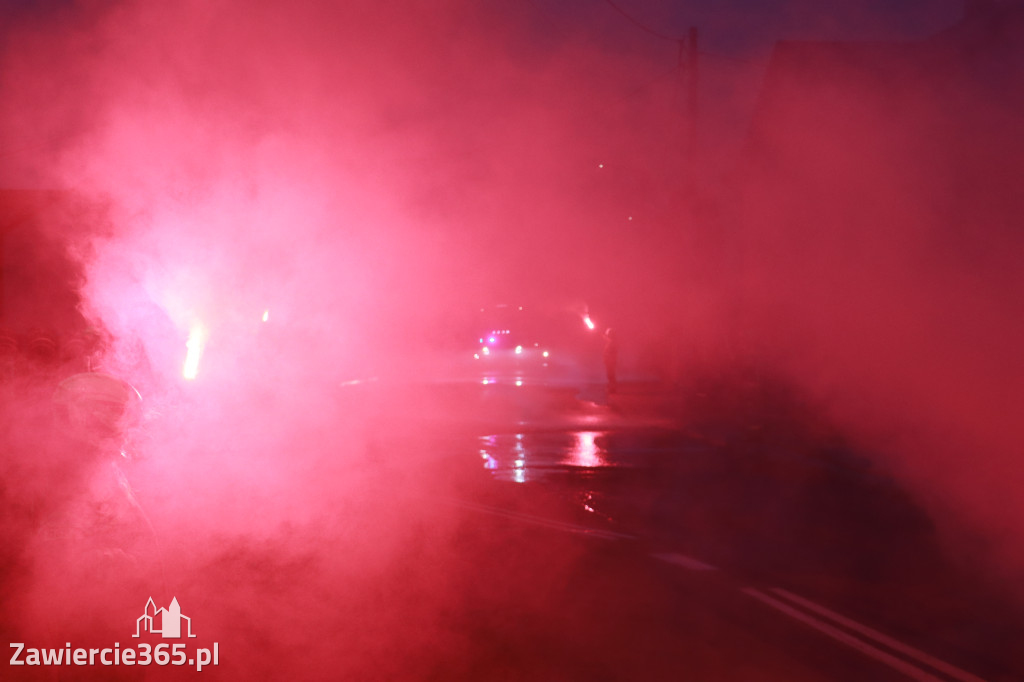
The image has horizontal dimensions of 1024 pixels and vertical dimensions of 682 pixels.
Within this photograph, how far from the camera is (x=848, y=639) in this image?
4734 mm

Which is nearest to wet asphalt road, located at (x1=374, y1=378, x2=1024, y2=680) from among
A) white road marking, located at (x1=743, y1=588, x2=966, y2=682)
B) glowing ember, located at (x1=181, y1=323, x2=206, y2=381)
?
white road marking, located at (x1=743, y1=588, x2=966, y2=682)

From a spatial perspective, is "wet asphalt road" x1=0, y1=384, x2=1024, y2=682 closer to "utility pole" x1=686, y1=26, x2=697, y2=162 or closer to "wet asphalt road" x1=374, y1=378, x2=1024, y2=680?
"wet asphalt road" x1=374, y1=378, x2=1024, y2=680

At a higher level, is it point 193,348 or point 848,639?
point 193,348

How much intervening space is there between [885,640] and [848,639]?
186mm

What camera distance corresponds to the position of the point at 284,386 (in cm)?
1800

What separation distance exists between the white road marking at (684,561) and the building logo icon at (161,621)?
3187 mm

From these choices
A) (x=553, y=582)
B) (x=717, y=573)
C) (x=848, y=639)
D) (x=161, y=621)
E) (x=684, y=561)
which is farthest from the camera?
(x=684, y=561)

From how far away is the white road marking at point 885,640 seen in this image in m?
4.29

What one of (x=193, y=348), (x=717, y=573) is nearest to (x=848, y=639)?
(x=717, y=573)

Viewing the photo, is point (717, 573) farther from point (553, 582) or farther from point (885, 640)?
point (885, 640)

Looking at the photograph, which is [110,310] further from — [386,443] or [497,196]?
[386,443]

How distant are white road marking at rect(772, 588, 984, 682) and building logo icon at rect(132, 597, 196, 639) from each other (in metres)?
3.20

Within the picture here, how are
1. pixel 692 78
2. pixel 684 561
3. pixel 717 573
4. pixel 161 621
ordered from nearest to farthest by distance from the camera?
pixel 161 621, pixel 717 573, pixel 684 561, pixel 692 78

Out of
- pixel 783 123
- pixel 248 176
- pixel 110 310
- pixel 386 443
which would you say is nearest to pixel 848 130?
pixel 783 123
